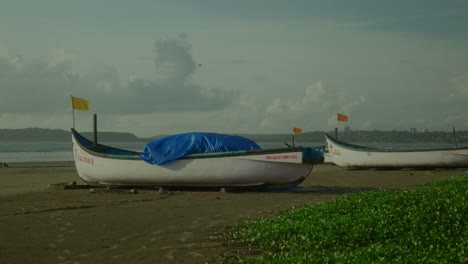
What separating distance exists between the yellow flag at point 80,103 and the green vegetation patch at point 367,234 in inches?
585

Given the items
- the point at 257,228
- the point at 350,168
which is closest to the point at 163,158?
the point at 257,228

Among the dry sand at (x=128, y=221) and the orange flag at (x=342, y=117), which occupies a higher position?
the orange flag at (x=342, y=117)

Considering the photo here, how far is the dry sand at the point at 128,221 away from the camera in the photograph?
29.0ft

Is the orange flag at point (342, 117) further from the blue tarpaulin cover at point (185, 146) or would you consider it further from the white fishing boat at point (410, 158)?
the blue tarpaulin cover at point (185, 146)

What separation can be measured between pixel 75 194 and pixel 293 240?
11478 mm

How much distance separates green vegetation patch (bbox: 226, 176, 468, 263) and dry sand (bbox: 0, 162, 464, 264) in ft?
2.60

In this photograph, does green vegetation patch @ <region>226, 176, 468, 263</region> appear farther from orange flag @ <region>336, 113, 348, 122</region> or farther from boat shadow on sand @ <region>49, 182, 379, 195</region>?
orange flag @ <region>336, 113, 348, 122</region>

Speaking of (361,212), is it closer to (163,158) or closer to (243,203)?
(243,203)

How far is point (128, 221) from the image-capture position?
12289 mm

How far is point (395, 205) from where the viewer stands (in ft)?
36.5

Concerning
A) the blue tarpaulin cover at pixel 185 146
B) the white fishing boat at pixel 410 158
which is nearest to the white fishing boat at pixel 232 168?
the blue tarpaulin cover at pixel 185 146

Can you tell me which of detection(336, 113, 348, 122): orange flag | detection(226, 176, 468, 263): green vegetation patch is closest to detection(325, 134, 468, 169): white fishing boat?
detection(336, 113, 348, 122): orange flag

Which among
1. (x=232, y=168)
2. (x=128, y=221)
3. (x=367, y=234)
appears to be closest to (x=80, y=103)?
(x=232, y=168)

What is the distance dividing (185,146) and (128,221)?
7971 mm
